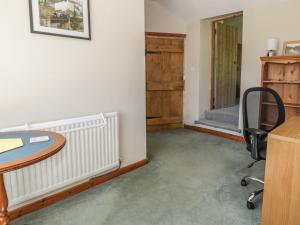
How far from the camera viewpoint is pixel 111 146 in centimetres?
254

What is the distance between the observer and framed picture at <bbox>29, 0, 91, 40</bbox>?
189 centimetres

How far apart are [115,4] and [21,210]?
7.08 feet

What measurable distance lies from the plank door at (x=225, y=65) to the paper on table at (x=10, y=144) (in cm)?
444

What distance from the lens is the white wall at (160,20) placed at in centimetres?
430

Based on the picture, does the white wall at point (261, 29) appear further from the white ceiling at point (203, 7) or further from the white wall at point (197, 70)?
the white wall at point (197, 70)

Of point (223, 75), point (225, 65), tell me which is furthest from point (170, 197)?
point (225, 65)

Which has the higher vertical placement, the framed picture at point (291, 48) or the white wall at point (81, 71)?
the framed picture at point (291, 48)

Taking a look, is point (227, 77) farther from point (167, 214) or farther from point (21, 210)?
point (21, 210)

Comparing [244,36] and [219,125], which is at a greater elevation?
[244,36]

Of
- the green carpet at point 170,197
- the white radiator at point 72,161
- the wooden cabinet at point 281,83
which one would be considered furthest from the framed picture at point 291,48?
the white radiator at point 72,161

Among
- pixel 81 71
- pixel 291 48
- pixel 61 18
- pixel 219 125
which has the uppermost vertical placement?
pixel 61 18

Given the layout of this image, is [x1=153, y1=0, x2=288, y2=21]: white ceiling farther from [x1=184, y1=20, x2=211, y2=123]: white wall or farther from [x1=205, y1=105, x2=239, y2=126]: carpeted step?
[x1=205, y1=105, x2=239, y2=126]: carpeted step

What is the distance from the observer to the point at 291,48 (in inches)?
129

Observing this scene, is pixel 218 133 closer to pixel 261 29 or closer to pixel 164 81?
pixel 164 81
